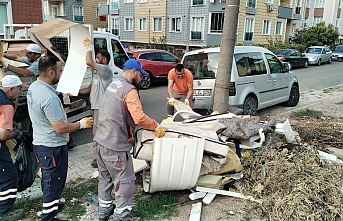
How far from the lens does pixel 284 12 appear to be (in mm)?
30484

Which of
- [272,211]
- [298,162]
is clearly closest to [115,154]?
[272,211]

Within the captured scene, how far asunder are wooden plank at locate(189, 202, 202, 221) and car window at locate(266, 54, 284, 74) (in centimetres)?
560

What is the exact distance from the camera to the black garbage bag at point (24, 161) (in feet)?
12.0

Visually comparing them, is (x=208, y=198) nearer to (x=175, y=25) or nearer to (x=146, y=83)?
(x=146, y=83)

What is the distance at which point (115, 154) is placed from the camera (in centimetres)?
324

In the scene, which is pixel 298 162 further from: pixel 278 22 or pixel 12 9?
pixel 278 22

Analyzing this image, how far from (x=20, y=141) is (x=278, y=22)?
3107 centimetres

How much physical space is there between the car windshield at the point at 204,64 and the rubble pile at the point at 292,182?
3016 millimetres

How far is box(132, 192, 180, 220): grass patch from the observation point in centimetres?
363

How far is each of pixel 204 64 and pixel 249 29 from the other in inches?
854

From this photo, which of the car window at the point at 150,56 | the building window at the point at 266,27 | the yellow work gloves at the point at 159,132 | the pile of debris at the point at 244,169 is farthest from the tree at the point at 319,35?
the yellow work gloves at the point at 159,132

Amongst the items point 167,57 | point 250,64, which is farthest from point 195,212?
point 167,57

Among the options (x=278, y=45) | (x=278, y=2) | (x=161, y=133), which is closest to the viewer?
(x=161, y=133)

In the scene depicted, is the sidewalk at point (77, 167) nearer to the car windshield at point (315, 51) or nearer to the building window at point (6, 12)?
the building window at point (6, 12)
